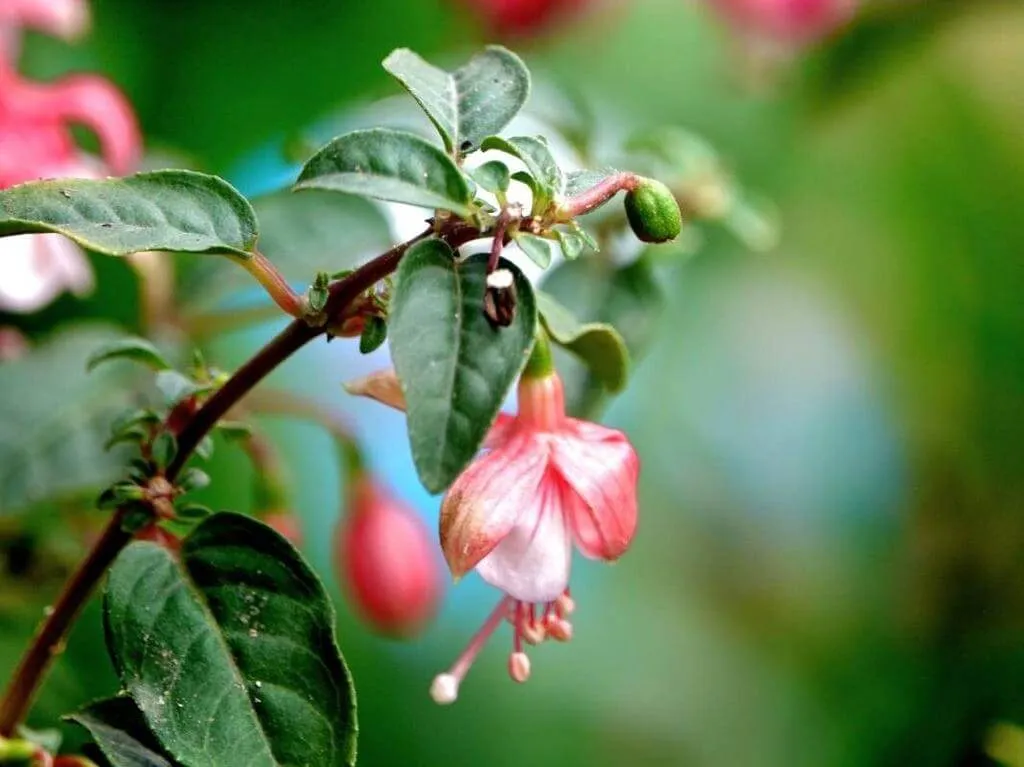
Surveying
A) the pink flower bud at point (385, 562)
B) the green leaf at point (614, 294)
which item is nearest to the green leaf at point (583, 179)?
the green leaf at point (614, 294)

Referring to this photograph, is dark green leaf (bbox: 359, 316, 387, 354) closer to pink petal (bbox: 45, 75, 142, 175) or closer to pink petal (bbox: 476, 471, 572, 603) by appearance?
pink petal (bbox: 476, 471, 572, 603)

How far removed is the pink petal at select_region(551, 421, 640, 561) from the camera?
1.05 feet

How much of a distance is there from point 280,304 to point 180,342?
1.16ft

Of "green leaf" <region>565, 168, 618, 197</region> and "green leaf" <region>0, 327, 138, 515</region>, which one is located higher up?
"green leaf" <region>565, 168, 618, 197</region>

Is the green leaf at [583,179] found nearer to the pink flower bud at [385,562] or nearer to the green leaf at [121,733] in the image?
the green leaf at [121,733]

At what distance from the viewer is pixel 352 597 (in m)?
0.67

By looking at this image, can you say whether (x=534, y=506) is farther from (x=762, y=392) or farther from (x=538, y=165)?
(x=762, y=392)

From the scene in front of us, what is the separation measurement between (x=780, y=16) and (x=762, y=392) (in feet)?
1.16

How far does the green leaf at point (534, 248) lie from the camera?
277mm

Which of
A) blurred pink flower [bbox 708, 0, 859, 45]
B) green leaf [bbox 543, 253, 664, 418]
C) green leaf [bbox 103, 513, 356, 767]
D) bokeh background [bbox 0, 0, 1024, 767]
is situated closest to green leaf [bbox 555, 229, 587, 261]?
green leaf [bbox 103, 513, 356, 767]

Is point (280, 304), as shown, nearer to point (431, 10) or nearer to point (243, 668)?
point (243, 668)

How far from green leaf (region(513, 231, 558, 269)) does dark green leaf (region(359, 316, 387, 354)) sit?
0.04 metres

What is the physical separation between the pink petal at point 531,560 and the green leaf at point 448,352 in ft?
0.22

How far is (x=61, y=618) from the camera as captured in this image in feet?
1.08
